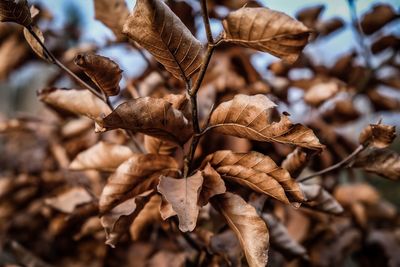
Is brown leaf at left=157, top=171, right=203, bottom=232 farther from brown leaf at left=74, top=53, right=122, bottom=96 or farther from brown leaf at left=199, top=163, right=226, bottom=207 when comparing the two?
brown leaf at left=74, top=53, right=122, bottom=96

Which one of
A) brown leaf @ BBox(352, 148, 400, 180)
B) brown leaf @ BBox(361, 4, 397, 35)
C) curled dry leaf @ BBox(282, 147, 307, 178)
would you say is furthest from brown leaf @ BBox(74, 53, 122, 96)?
brown leaf @ BBox(361, 4, 397, 35)

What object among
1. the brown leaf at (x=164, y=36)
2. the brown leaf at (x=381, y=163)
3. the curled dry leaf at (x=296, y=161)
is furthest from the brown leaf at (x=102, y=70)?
the brown leaf at (x=381, y=163)

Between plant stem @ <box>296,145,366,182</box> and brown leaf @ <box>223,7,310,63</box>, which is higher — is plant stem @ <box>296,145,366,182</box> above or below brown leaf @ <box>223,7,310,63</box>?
below

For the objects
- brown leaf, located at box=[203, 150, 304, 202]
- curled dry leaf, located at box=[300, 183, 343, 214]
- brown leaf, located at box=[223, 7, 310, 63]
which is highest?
brown leaf, located at box=[223, 7, 310, 63]

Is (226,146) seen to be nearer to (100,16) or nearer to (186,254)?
(186,254)

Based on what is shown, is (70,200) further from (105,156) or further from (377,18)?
(377,18)

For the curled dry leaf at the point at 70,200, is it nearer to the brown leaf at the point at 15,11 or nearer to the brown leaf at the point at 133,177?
the brown leaf at the point at 133,177
